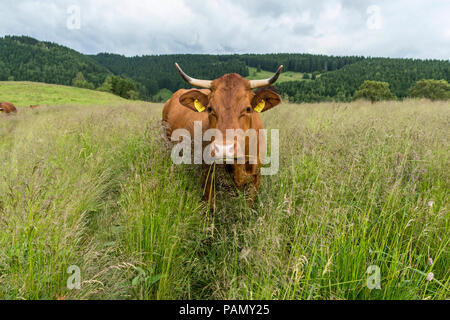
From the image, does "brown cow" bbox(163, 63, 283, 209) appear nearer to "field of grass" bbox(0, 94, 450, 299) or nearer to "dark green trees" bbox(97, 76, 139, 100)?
"field of grass" bbox(0, 94, 450, 299)

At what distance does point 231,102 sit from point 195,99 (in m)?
0.93

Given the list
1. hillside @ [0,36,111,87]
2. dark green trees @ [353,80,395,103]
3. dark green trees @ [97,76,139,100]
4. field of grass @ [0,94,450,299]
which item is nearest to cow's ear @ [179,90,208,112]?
field of grass @ [0,94,450,299]

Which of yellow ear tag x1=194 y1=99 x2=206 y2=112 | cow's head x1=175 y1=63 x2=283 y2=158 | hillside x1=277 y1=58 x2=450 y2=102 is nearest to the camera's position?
cow's head x1=175 y1=63 x2=283 y2=158

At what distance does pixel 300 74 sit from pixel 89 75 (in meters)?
80.6

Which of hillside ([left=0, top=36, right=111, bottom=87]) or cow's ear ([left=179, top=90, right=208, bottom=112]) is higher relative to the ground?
hillside ([left=0, top=36, right=111, bottom=87])

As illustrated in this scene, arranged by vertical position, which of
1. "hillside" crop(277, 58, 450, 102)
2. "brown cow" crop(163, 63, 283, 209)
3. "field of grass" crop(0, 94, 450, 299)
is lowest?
"field of grass" crop(0, 94, 450, 299)

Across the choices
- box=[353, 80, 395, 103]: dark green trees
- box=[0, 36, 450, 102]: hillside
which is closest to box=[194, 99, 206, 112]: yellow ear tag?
box=[0, 36, 450, 102]: hillside

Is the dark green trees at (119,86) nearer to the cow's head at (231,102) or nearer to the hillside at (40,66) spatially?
the hillside at (40,66)

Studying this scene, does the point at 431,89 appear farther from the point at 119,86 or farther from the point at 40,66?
the point at 40,66

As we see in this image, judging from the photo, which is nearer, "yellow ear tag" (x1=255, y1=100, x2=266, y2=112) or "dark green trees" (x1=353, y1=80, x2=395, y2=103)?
"yellow ear tag" (x1=255, y1=100, x2=266, y2=112)

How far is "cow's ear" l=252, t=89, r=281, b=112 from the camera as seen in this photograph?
3.27 meters

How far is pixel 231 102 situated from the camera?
113 inches

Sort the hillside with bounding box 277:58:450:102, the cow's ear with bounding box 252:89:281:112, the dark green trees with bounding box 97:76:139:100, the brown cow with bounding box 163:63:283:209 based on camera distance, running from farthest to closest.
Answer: the dark green trees with bounding box 97:76:139:100
the hillside with bounding box 277:58:450:102
the cow's ear with bounding box 252:89:281:112
the brown cow with bounding box 163:63:283:209

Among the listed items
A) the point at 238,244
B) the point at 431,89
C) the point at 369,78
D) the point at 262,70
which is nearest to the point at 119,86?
the point at 262,70
